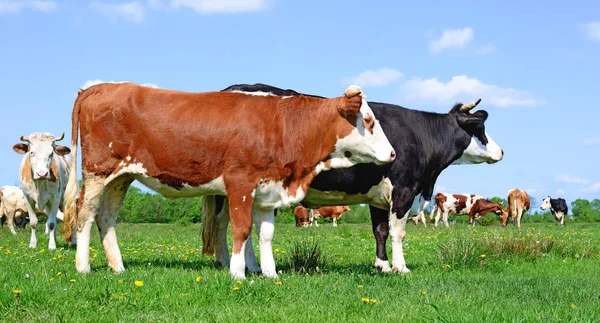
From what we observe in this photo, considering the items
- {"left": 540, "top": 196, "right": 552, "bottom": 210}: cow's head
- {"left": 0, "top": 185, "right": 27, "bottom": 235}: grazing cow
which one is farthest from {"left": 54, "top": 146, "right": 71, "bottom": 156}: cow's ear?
{"left": 540, "top": 196, "right": 552, "bottom": 210}: cow's head

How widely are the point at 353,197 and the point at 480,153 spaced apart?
2.99 meters

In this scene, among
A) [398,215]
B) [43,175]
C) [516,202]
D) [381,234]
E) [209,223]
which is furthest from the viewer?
[516,202]

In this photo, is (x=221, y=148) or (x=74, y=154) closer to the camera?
(x=221, y=148)

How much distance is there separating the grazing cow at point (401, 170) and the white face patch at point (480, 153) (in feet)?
0.06

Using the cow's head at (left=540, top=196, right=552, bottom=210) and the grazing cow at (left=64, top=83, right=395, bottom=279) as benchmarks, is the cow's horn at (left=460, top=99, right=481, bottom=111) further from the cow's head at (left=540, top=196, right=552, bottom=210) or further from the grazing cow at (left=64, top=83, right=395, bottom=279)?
the cow's head at (left=540, top=196, right=552, bottom=210)

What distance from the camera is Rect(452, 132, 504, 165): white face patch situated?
39.1 ft

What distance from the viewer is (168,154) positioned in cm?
895

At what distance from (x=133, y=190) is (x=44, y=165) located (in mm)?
40412

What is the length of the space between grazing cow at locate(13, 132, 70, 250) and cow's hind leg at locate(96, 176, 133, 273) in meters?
5.11

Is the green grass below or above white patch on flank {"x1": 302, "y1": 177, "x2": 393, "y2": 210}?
below

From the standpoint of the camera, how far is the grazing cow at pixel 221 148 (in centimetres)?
884

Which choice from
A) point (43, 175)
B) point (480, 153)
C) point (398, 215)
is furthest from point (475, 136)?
point (43, 175)

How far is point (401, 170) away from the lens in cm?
1055

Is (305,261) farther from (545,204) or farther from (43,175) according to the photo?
(545,204)
